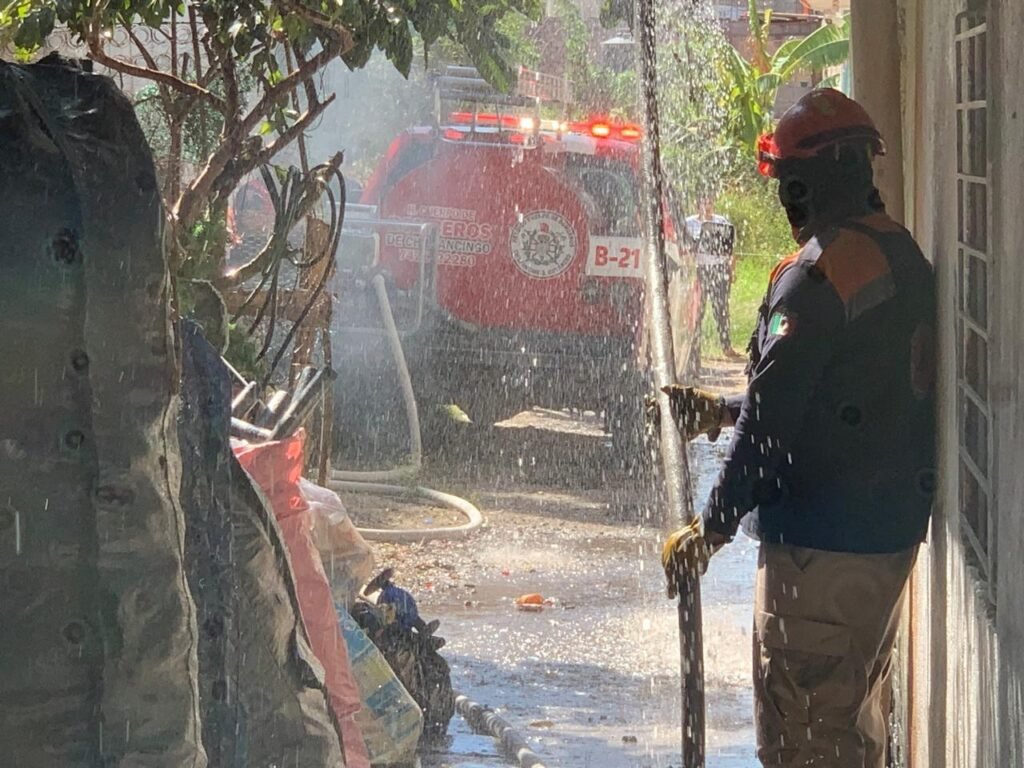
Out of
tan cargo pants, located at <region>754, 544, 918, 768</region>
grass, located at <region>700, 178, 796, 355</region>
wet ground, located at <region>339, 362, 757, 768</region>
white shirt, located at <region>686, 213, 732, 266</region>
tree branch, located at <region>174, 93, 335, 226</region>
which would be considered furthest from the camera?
grass, located at <region>700, 178, 796, 355</region>

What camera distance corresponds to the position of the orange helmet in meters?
3.62

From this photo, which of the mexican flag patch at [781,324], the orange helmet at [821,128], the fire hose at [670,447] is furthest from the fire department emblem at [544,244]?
the mexican flag patch at [781,324]

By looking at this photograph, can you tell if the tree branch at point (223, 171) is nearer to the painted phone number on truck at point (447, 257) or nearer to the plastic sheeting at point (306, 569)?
the plastic sheeting at point (306, 569)

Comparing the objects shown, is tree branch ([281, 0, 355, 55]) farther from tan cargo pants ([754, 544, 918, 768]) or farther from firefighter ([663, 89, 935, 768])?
tan cargo pants ([754, 544, 918, 768])

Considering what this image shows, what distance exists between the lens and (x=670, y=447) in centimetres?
406

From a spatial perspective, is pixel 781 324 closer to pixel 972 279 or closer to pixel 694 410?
pixel 972 279

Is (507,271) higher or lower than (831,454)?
higher

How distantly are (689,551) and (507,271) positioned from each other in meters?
6.85

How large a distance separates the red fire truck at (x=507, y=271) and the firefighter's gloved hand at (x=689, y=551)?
6.72m

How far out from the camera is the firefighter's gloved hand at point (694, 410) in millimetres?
4086

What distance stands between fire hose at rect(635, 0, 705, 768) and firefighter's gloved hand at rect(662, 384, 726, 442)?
30 millimetres

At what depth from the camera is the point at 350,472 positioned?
368 inches

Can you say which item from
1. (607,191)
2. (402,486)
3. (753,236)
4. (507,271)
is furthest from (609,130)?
(753,236)

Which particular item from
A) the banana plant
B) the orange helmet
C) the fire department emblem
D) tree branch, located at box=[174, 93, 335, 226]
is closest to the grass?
the banana plant
